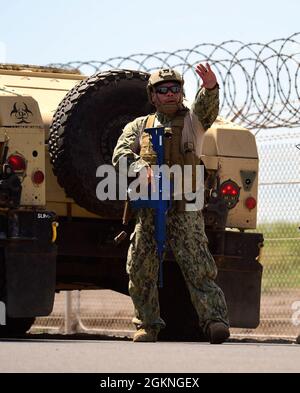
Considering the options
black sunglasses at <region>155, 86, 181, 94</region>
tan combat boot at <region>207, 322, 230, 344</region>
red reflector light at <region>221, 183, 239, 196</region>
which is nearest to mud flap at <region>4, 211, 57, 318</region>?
black sunglasses at <region>155, 86, 181, 94</region>

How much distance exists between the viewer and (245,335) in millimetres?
14742

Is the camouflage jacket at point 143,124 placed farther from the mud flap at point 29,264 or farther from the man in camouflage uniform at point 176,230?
the mud flap at point 29,264

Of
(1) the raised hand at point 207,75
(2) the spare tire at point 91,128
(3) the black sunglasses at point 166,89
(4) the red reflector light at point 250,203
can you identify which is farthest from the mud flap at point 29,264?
(4) the red reflector light at point 250,203

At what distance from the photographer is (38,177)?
34.1 ft

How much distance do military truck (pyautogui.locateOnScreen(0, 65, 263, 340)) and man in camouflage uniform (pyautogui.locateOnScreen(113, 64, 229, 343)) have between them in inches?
40.1

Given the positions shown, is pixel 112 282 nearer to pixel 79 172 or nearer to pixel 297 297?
pixel 79 172

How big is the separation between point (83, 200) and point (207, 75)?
193 cm

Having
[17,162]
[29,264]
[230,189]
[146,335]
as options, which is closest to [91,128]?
[17,162]

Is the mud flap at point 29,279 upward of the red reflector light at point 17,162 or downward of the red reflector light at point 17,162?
downward

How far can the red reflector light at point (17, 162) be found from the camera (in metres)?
10.3

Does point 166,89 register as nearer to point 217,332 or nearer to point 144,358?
point 217,332

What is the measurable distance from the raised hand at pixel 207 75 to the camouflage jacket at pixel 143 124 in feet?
0.14

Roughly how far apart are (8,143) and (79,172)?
609 millimetres
